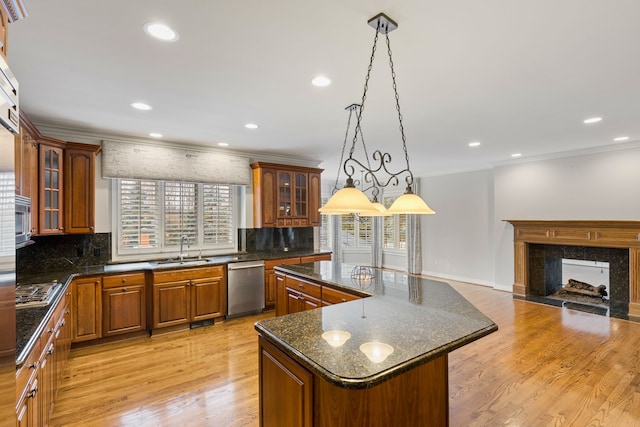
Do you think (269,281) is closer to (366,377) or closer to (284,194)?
(284,194)

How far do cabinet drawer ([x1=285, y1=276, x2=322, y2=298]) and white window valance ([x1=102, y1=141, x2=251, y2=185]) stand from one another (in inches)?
82.7

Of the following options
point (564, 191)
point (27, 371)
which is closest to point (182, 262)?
point (27, 371)

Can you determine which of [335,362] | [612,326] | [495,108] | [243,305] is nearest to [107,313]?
[243,305]

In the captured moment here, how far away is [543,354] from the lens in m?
3.48

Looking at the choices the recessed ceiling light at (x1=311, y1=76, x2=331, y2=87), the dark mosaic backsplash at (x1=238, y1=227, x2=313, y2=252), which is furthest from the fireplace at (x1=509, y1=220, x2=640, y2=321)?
the recessed ceiling light at (x1=311, y1=76, x2=331, y2=87)

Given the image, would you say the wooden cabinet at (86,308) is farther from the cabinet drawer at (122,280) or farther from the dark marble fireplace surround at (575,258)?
the dark marble fireplace surround at (575,258)

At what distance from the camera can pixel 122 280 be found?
12.5 ft

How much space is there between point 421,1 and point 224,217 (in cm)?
431

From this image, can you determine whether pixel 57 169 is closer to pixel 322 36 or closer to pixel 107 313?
pixel 107 313

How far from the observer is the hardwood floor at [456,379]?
2434 mm

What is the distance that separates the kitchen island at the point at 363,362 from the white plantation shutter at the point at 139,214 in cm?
335

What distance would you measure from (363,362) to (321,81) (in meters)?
2.10

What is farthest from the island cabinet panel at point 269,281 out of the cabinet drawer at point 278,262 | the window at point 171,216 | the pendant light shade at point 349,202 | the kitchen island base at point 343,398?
the kitchen island base at point 343,398

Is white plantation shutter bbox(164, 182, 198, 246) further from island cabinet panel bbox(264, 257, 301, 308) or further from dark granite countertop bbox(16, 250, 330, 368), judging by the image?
island cabinet panel bbox(264, 257, 301, 308)
